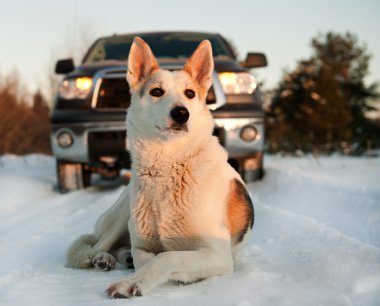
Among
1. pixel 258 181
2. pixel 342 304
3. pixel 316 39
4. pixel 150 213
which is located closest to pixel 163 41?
pixel 258 181

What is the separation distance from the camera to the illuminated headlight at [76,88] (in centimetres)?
611

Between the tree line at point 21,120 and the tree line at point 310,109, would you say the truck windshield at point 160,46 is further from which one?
the tree line at point 21,120

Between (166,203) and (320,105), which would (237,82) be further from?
(320,105)

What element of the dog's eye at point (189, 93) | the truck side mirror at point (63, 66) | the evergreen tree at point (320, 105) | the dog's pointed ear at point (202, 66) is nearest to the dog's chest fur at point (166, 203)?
the dog's eye at point (189, 93)

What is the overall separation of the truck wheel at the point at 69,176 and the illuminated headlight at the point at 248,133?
2.24 meters

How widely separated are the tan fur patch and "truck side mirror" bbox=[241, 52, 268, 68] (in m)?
3.72

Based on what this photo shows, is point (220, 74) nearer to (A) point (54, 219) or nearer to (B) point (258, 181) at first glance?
(B) point (258, 181)

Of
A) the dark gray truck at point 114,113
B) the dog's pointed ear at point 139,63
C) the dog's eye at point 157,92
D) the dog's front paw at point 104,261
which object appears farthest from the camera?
the dark gray truck at point 114,113

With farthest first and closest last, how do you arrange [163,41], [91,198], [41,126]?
1. [41,126]
2. [163,41]
3. [91,198]

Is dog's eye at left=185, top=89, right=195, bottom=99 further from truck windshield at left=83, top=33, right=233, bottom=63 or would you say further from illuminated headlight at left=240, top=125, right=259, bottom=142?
truck windshield at left=83, top=33, right=233, bottom=63

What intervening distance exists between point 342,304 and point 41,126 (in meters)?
21.9

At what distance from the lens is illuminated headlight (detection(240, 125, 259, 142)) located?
610 cm

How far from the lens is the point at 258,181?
6.67m

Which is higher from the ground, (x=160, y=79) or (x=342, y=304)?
(x=160, y=79)
